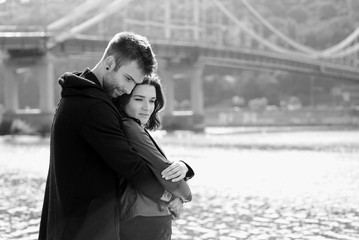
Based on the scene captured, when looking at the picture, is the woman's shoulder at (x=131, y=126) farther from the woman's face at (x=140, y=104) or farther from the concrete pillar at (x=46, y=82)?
the concrete pillar at (x=46, y=82)

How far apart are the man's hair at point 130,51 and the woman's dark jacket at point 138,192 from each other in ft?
1.16

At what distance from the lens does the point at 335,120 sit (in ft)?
285

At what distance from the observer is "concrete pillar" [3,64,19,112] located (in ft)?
196

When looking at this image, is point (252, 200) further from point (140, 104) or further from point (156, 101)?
point (140, 104)

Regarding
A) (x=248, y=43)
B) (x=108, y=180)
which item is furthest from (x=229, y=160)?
(x=248, y=43)

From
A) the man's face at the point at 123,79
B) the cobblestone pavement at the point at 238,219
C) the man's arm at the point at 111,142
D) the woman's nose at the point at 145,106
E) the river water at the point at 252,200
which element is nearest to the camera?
the man's arm at the point at 111,142

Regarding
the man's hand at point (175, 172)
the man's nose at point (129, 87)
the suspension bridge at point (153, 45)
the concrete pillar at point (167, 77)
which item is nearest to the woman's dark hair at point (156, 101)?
the man's nose at point (129, 87)

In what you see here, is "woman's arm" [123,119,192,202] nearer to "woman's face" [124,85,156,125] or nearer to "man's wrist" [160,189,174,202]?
"man's wrist" [160,189,174,202]

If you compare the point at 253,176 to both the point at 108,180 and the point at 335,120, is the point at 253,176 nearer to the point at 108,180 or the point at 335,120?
the point at 108,180

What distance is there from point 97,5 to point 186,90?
46.2 metres

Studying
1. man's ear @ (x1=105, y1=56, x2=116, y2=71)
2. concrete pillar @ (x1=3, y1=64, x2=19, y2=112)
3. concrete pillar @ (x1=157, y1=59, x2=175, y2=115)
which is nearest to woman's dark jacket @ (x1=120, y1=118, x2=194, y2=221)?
man's ear @ (x1=105, y1=56, x2=116, y2=71)

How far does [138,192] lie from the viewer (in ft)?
11.8

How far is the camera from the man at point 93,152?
328cm

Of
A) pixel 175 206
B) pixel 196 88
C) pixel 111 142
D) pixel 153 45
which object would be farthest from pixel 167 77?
pixel 111 142
